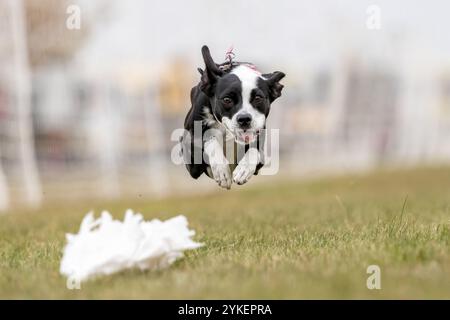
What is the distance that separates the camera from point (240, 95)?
6016 millimetres

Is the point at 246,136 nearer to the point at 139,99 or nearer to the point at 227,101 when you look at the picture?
the point at 227,101

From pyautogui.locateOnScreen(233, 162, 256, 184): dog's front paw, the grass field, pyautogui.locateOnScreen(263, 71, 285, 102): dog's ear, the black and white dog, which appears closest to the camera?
the grass field

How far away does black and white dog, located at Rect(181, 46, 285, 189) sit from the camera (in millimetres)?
6023

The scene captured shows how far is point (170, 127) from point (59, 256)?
23.9 meters

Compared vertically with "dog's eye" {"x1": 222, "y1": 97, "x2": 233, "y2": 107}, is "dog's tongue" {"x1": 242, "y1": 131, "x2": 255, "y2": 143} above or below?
below

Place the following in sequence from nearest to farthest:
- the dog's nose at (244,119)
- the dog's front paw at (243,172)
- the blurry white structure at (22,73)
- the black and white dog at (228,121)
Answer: the dog's nose at (244,119)
the black and white dog at (228,121)
the dog's front paw at (243,172)
the blurry white structure at (22,73)

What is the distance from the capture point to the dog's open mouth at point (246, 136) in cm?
604

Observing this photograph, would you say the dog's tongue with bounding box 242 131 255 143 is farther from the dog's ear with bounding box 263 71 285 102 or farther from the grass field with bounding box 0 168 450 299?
the grass field with bounding box 0 168 450 299

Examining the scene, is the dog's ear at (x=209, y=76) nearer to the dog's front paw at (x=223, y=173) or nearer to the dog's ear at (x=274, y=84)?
the dog's ear at (x=274, y=84)

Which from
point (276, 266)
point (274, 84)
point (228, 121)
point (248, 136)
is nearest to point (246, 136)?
point (248, 136)

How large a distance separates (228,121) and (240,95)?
22 cm

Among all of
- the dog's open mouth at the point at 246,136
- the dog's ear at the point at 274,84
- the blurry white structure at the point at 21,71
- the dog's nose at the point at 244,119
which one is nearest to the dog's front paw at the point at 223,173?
the dog's open mouth at the point at 246,136

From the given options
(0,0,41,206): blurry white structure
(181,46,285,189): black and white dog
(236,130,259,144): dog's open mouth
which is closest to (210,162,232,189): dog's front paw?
(181,46,285,189): black and white dog

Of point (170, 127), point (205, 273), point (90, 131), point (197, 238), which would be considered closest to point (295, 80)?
point (170, 127)
